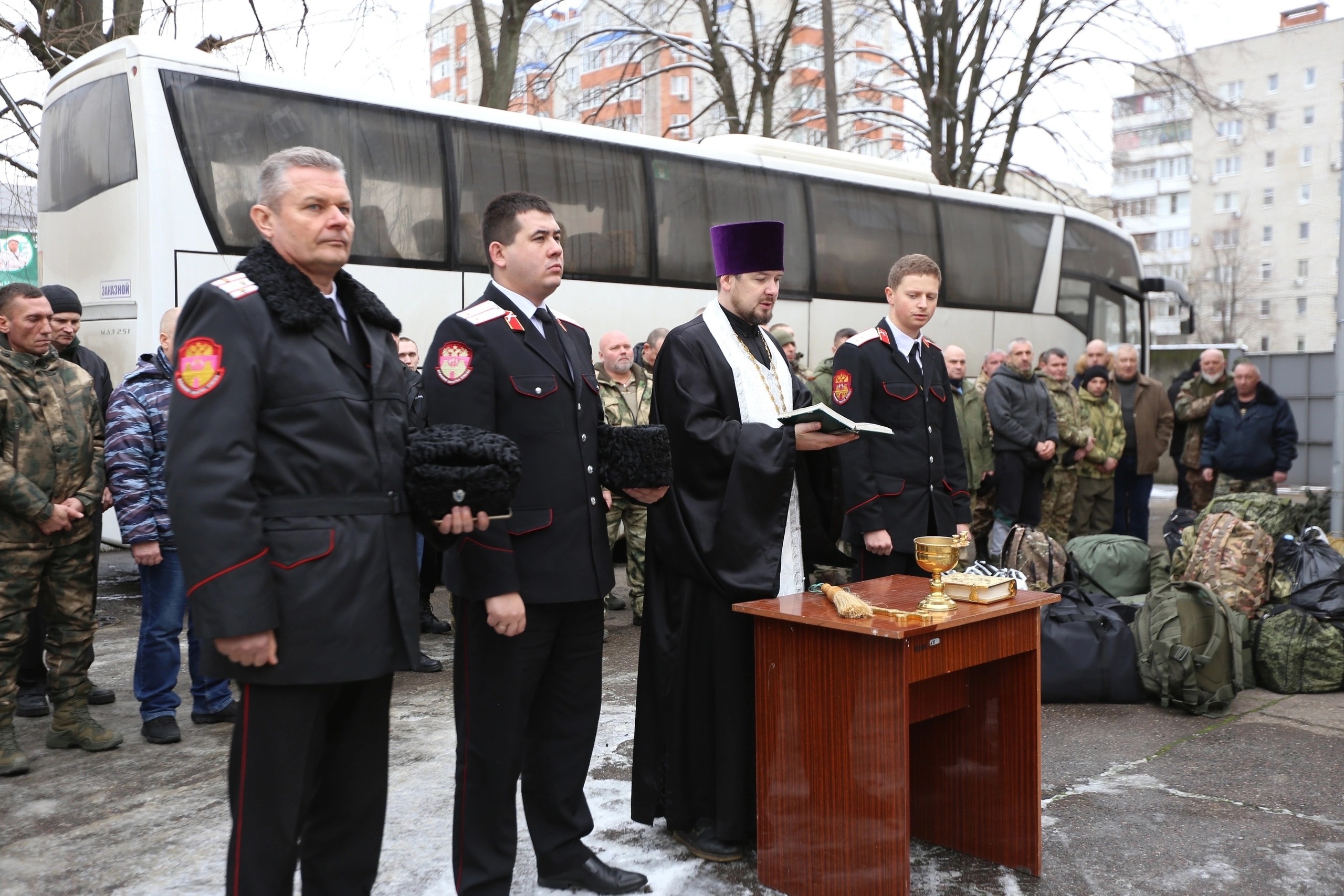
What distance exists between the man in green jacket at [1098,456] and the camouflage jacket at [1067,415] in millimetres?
74

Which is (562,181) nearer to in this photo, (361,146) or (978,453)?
(361,146)

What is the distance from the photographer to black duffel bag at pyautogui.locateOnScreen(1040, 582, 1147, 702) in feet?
18.0

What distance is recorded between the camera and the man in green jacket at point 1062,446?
9352mm

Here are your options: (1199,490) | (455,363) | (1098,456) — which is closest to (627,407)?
(1098,456)

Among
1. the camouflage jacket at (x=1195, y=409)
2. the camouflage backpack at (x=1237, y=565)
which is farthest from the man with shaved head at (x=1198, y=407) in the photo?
the camouflage backpack at (x=1237, y=565)

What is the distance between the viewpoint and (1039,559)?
743cm

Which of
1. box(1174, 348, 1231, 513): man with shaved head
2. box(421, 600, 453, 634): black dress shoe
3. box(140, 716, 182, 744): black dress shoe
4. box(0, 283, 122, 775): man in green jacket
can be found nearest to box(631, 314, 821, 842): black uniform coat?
box(140, 716, 182, 744): black dress shoe

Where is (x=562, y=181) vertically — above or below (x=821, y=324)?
above

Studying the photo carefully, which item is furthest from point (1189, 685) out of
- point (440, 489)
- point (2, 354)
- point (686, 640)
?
point (2, 354)

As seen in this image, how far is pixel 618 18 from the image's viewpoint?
1970 cm

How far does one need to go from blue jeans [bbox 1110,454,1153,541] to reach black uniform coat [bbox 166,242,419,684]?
874cm

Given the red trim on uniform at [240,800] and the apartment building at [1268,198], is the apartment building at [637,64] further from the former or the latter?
the apartment building at [1268,198]

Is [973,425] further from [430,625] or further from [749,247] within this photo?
[749,247]

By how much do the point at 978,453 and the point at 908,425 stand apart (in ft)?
15.0
